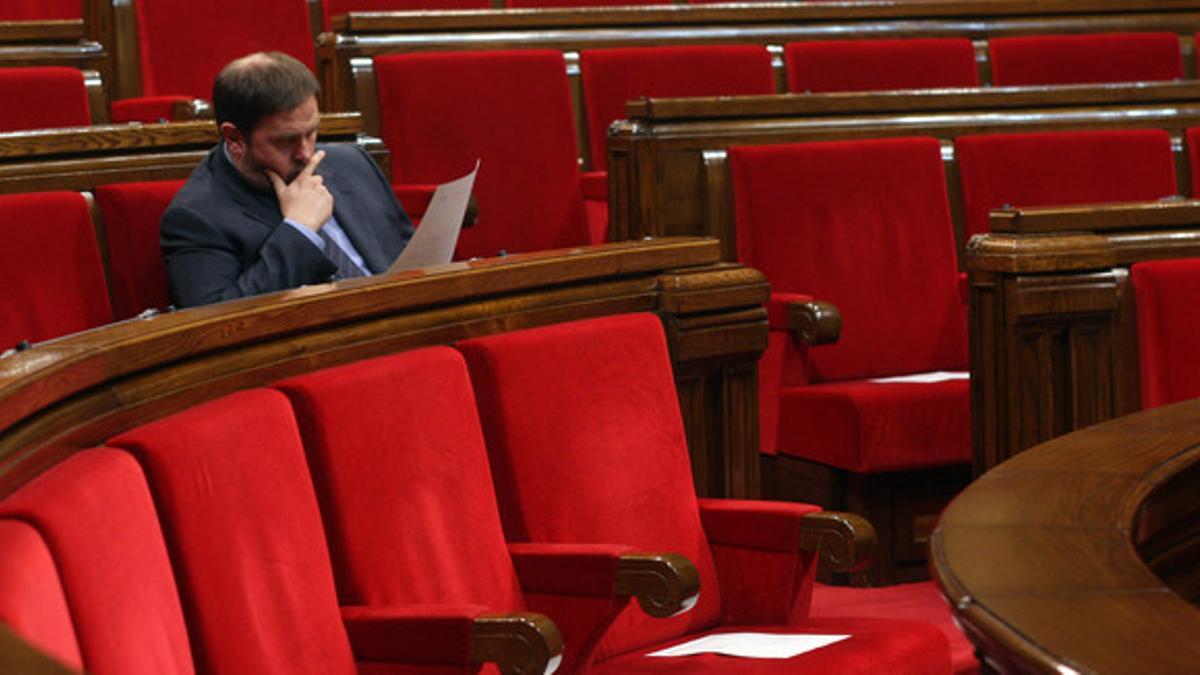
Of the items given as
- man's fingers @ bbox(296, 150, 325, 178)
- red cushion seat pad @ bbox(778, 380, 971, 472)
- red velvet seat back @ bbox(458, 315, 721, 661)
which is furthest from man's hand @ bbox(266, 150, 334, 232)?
red cushion seat pad @ bbox(778, 380, 971, 472)

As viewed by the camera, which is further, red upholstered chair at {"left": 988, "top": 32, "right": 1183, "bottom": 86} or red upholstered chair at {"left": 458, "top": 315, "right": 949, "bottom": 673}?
red upholstered chair at {"left": 988, "top": 32, "right": 1183, "bottom": 86}

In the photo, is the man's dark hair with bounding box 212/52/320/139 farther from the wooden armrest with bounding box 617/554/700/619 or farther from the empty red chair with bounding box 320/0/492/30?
the empty red chair with bounding box 320/0/492/30

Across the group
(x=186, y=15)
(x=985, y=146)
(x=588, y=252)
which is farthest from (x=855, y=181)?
(x=186, y=15)

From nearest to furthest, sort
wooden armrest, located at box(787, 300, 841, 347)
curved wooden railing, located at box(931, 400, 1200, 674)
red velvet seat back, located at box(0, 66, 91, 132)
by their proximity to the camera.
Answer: curved wooden railing, located at box(931, 400, 1200, 674) → wooden armrest, located at box(787, 300, 841, 347) → red velvet seat back, located at box(0, 66, 91, 132)

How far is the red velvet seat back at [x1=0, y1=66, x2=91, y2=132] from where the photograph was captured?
103cm

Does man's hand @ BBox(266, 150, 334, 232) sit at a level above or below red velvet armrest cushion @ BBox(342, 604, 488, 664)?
above

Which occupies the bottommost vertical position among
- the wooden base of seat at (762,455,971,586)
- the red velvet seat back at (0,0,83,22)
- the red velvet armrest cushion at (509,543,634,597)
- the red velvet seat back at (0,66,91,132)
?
the wooden base of seat at (762,455,971,586)

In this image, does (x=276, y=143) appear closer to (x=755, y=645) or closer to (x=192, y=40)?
(x=755, y=645)

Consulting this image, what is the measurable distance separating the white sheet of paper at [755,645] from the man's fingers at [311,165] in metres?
0.28

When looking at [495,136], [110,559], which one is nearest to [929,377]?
[495,136]

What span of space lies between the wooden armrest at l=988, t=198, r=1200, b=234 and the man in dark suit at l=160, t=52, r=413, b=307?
281 mm

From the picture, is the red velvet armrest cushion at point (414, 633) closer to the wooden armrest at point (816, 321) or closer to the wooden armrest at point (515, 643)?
the wooden armrest at point (515, 643)

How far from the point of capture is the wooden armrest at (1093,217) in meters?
0.82

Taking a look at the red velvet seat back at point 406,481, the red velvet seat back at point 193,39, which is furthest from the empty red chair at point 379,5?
the red velvet seat back at point 406,481
